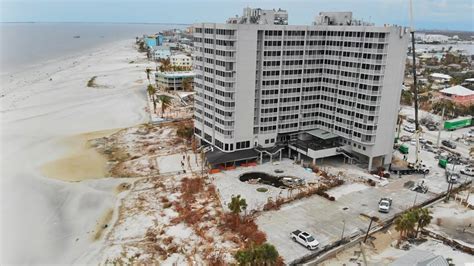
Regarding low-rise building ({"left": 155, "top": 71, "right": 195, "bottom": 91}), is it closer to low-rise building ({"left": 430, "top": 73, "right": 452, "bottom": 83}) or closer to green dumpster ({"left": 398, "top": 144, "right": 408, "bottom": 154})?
green dumpster ({"left": 398, "top": 144, "right": 408, "bottom": 154})

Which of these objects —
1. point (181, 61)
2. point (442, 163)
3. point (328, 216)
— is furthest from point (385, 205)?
point (181, 61)

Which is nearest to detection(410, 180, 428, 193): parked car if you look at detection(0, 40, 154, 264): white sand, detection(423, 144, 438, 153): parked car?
detection(423, 144, 438, 153): parked car

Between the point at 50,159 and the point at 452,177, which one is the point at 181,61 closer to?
the point at 50,159

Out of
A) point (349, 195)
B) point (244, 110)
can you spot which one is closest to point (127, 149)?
point (244, 110)

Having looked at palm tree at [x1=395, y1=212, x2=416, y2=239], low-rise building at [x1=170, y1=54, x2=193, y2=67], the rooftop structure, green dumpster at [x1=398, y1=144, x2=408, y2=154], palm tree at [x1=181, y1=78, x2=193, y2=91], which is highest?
the rooftop structure

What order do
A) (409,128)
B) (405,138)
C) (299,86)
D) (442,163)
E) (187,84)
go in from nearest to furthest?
(442,163) → (299,86) → (405,138) → (409,128) → (187,84)
